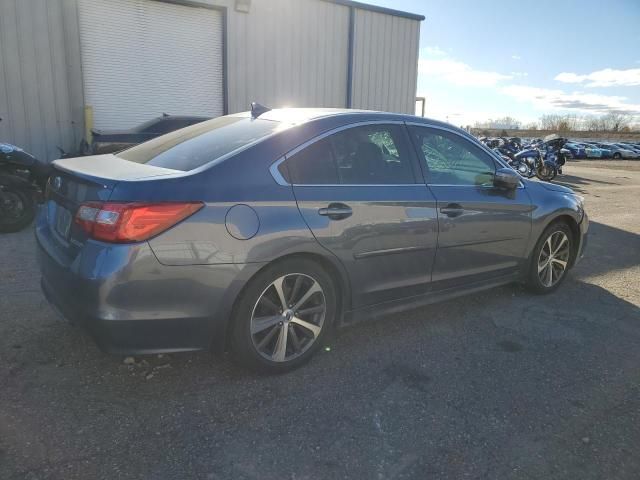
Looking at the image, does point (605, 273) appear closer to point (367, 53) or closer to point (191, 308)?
point (191, 308)

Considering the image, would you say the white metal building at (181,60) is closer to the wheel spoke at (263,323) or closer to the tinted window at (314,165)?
the tinted window at (314,165)

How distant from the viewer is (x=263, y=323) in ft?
9.70

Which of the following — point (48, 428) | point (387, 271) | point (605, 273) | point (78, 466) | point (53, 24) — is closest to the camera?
point (78, 466)

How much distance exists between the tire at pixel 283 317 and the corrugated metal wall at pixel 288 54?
10401mm

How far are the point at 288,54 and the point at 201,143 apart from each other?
10.7 metres

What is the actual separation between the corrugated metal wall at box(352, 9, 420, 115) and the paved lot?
11659 millimetres

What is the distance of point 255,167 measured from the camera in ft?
9.36

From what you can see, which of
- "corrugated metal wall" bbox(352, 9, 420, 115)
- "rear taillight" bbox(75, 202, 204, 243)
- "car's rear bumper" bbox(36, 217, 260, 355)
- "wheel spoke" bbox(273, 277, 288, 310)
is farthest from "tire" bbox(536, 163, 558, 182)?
"rear taillight" bbox(75, 202, 204, 243)

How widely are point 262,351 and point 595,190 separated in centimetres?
1483

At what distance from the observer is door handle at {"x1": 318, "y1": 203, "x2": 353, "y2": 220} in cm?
303

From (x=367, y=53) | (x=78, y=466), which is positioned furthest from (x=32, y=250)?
(x=367, y=53)

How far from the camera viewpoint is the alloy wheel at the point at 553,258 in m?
4.70

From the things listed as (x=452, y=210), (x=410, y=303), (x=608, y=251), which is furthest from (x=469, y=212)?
(x=608, y=251)

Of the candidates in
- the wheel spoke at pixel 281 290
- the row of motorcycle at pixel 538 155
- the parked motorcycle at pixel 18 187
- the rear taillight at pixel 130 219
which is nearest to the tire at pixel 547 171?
the row of motorcycle at pixel 538 155
